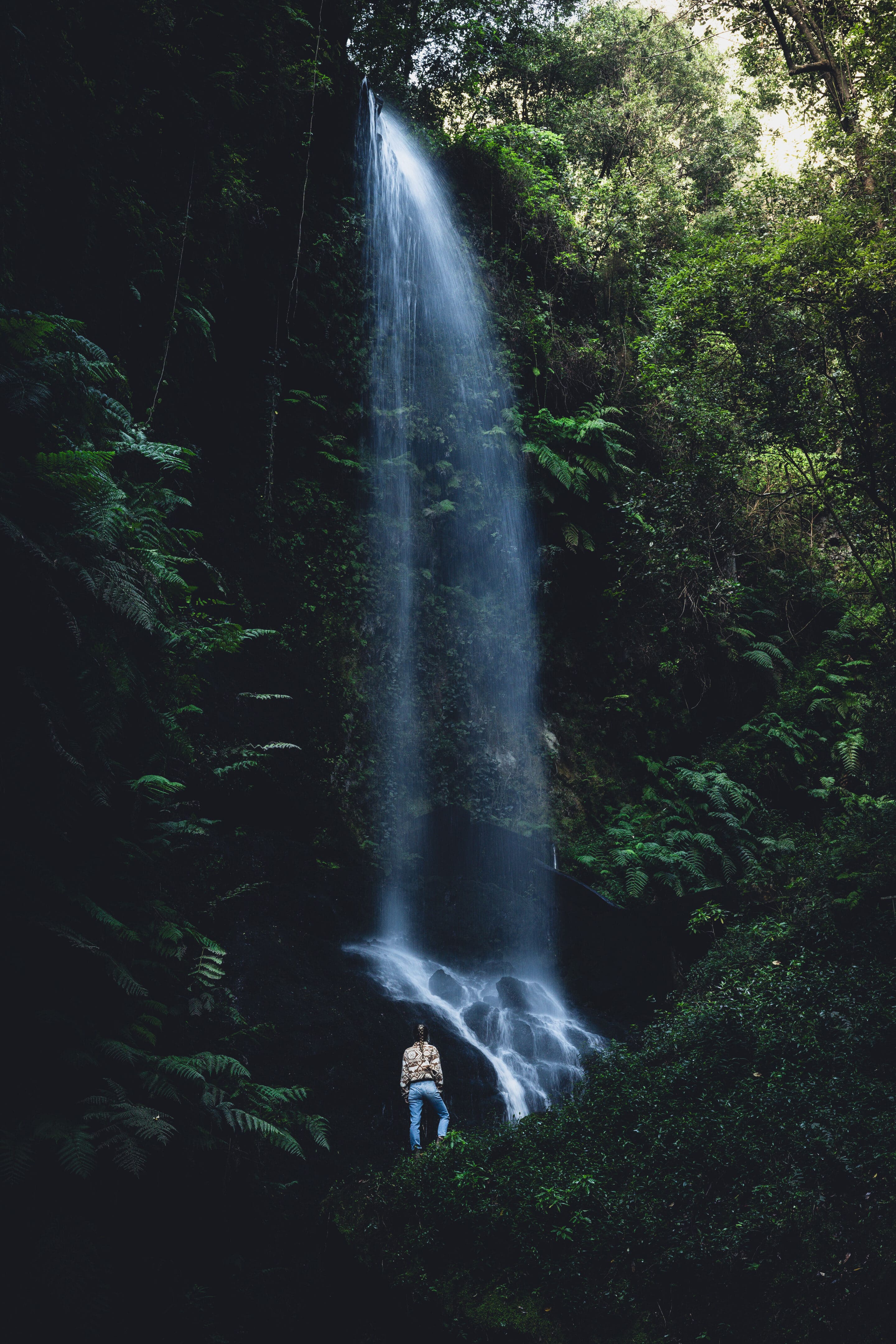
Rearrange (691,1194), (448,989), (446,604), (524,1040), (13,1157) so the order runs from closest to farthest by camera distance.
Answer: (13,1157)
(691,1194)
(524,1040)
(448,989)
(446,604)

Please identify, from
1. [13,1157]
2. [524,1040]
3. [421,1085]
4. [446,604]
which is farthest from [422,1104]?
[446,604]

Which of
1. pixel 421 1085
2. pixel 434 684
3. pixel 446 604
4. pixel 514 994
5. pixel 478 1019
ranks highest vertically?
pixel 446 604

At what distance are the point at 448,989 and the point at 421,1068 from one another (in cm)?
194

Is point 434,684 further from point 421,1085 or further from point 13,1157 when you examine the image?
point 13,1157

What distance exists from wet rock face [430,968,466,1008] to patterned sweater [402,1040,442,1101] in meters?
1.59

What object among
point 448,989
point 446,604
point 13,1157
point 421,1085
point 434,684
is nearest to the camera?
point 13,1157

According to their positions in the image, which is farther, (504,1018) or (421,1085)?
(504,1018)

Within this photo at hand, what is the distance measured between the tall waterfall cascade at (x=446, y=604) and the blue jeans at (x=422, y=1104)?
2.24 metres

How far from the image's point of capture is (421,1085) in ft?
21.5

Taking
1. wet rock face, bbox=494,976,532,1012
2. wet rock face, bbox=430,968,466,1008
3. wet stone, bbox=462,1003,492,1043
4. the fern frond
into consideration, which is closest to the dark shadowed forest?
the fern frond

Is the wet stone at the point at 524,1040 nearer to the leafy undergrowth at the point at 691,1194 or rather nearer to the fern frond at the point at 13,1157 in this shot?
the leafy undergrowth at the point at 691,1194

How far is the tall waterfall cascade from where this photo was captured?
32.3ft

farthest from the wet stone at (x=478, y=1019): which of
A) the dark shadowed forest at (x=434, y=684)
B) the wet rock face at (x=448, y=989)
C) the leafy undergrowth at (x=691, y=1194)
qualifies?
the leafy undergrowth at (x=691, y=1194)

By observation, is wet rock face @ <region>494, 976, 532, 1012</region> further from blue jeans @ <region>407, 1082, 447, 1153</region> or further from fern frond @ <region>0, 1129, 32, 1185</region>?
fern frond @ <region>0, 1129, 32, 1185</region>
